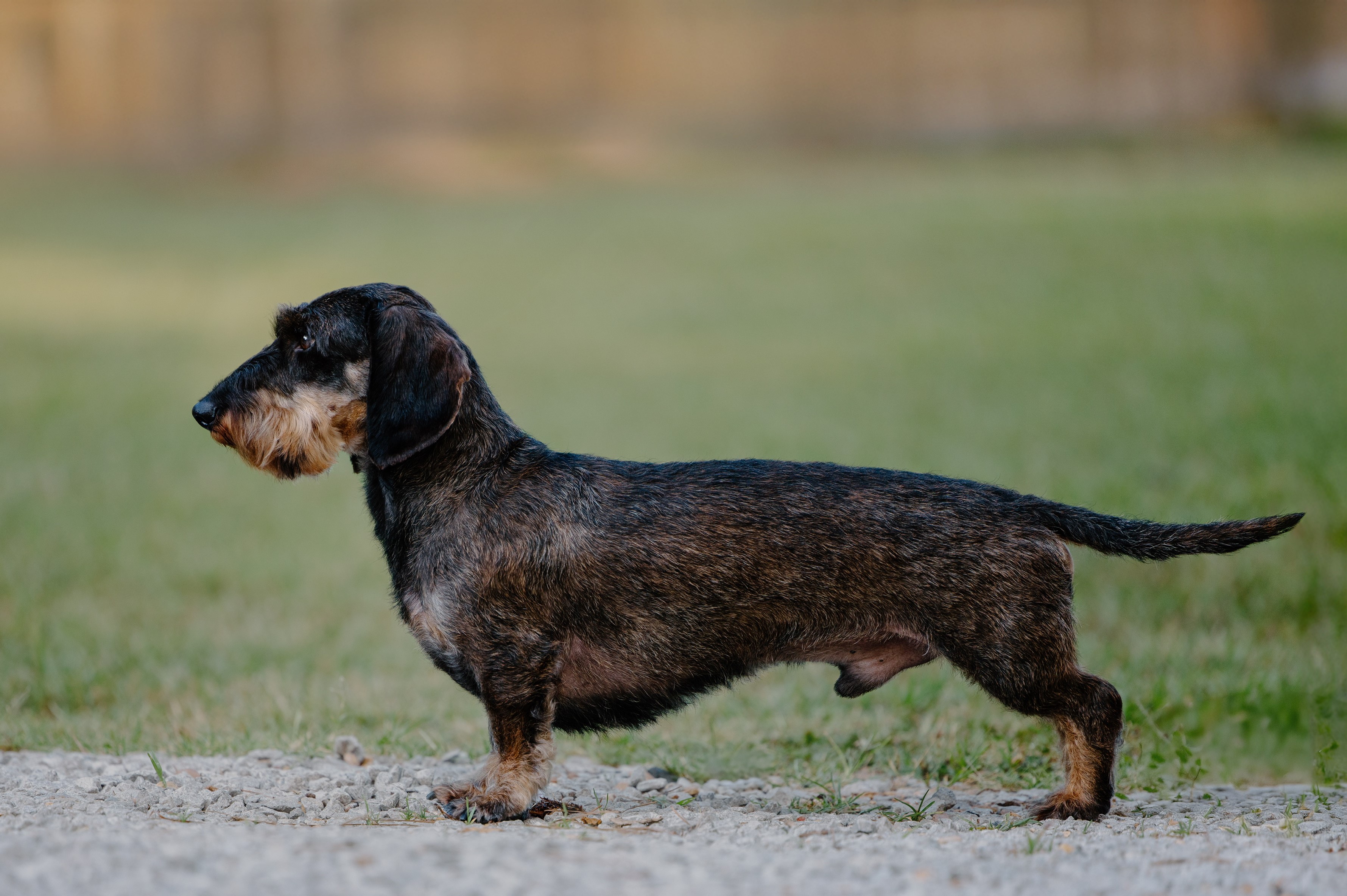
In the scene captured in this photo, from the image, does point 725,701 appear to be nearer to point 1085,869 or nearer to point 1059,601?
point 1059,601

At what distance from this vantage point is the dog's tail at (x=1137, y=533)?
477cm

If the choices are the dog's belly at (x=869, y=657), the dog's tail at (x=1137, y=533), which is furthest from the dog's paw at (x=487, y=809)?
the dog's tail at (x=1137, y=533)

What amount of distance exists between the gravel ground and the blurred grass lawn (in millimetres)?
552

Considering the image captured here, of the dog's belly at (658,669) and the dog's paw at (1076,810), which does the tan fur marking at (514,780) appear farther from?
the dog's paw at (1076,810)

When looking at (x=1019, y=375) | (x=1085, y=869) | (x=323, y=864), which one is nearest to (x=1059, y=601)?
(x=1085, y=869)

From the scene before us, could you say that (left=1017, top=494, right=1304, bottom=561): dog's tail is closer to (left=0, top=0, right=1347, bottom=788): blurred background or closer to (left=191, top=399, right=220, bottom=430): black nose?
(left=0, top=0, right=1347, bottom=788): blurred background

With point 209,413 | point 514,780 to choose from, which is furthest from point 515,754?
point 209,413

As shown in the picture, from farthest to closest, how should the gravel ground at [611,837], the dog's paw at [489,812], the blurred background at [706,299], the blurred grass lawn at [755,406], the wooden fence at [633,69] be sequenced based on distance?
the wooden fence at [633,69] → the blurred background at [706,299] → the blurred grass lawn at [755,406] → the dog's paw at [489,812] → the gravel ground at [611,837]

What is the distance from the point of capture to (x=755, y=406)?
1452 cm

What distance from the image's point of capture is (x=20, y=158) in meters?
35.8

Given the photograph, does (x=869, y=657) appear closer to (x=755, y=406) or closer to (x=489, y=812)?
(x=489, y=812)

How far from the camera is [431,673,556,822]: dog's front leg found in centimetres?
467

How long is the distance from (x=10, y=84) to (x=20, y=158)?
6.19 feet

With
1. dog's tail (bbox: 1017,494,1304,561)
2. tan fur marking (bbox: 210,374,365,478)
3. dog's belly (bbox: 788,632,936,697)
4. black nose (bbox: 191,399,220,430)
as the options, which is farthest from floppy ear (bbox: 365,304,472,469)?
dog's tail (bbox: 1017,494,1304,561)
